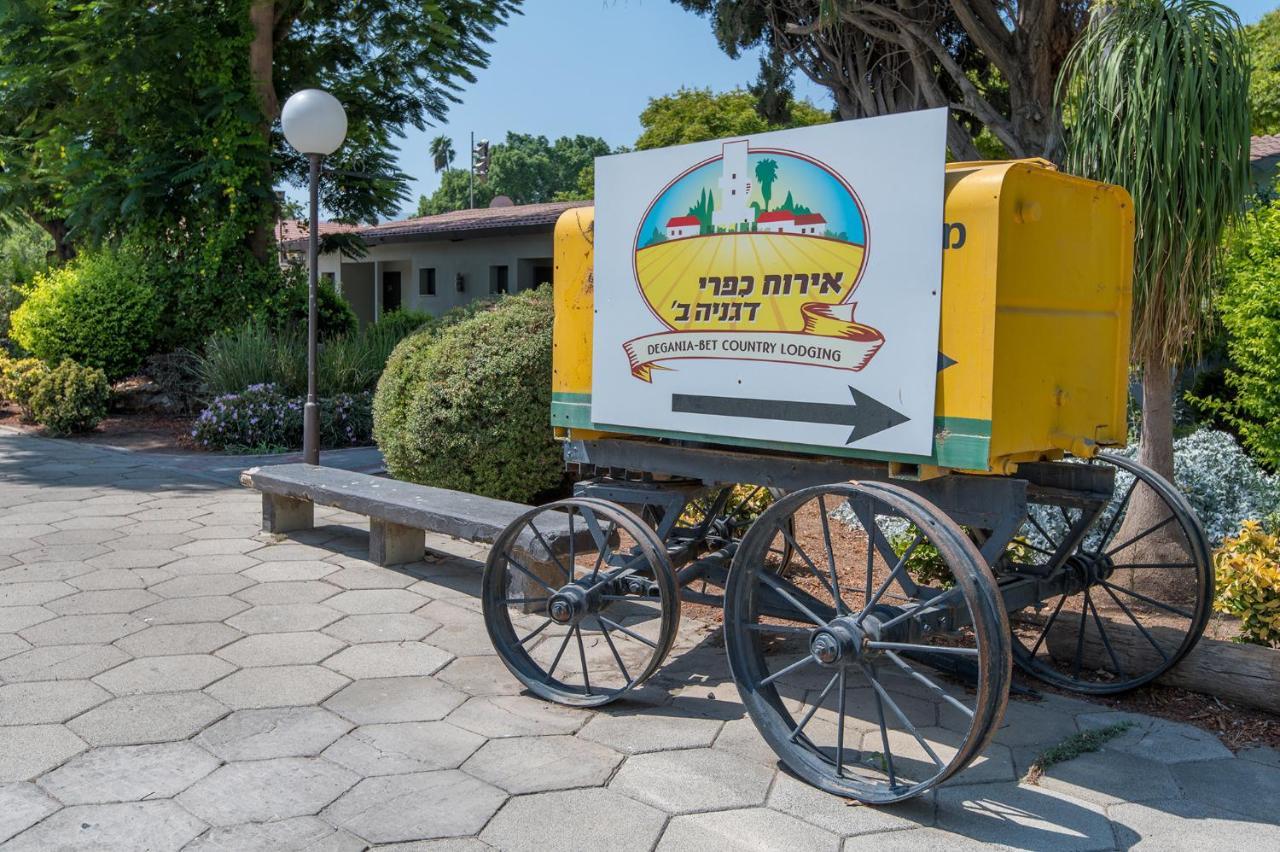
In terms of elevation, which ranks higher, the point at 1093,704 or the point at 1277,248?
the point at 1277,248

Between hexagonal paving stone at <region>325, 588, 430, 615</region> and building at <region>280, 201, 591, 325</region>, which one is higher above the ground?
building at <region>280, 201, 591, 325</region>

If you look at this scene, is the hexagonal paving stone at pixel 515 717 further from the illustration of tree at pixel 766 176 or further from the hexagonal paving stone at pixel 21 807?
the illustration of tree at pixel 766 176

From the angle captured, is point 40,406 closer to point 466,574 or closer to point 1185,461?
point 466,574

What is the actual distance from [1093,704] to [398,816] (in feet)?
9.21

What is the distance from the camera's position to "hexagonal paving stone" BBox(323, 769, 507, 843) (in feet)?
9.89

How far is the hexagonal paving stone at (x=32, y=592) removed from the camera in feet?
17.1

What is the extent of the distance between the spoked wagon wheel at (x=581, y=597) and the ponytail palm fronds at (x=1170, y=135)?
294cm

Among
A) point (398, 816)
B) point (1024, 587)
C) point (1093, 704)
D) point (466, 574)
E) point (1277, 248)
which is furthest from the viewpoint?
point (1277, 248)

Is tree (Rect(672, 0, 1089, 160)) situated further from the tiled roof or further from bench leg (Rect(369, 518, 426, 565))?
bench leg (Rect(369, 518, 426, 565))

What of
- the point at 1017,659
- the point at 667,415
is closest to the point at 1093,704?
the point at 1017,659

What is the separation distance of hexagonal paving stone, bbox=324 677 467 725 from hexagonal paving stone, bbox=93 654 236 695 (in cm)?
62

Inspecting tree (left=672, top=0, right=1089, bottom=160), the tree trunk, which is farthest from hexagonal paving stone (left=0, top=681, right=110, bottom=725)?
the tree trunk

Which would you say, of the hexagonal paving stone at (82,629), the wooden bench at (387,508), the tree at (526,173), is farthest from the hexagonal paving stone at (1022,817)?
the tree at (526,173)

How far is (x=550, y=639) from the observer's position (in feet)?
15.9
